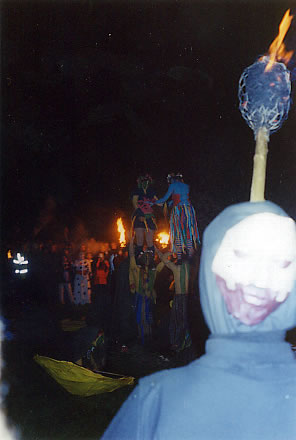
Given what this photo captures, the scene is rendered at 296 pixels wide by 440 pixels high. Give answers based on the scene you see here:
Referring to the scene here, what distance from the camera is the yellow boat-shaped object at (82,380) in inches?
120

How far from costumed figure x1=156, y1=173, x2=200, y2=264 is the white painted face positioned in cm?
220

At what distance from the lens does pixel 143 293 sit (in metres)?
4.30

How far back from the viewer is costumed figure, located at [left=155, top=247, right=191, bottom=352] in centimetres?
390

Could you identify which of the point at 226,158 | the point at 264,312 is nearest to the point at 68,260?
the point at 226,158

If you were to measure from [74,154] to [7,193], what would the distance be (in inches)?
27.5

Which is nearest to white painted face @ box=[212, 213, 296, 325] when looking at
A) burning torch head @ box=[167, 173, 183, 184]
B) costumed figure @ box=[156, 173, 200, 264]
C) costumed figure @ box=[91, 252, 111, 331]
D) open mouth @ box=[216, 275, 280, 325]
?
open mouth @ box=[216, 275, 280, 325]

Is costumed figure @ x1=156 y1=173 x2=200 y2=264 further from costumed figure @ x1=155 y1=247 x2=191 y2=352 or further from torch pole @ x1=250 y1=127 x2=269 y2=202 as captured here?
torch pole @ x1=250 y1=127 x2=269 y2=202

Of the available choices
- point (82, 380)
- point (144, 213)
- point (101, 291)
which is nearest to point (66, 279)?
point (101, 291)

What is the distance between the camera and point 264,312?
47.5 inches

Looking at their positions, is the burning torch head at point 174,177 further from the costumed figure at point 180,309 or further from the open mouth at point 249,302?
the open mouth at point 249,302

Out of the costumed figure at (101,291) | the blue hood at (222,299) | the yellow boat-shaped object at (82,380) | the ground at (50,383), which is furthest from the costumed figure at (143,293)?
the blue hood at (222,299)

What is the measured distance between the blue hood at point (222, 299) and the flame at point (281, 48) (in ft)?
2.25

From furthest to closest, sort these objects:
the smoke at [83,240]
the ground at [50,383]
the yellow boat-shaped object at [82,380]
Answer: the smoke at [83,240] < the yellow boat-shaped object at [82,380] < the ground at [50,383]

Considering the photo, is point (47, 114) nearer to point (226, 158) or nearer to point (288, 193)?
point (226, 158)
